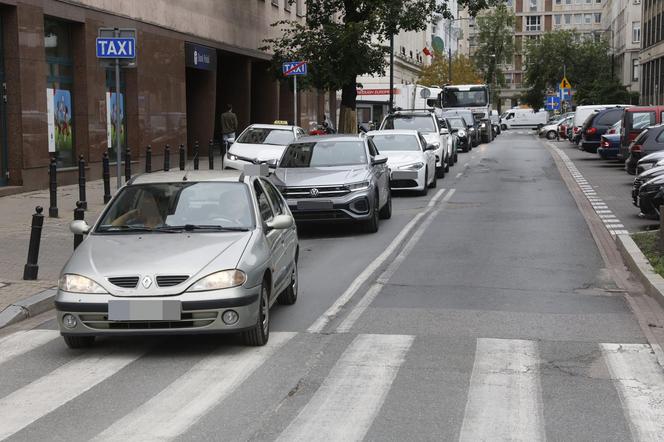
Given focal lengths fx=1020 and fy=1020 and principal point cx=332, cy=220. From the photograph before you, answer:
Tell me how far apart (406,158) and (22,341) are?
1508cm

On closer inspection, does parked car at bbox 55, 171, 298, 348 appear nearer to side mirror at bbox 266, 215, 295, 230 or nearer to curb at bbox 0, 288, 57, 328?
side mirror at bbox 266, 215, 295, 230

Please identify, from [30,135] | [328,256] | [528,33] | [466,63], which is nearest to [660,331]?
[328,256]

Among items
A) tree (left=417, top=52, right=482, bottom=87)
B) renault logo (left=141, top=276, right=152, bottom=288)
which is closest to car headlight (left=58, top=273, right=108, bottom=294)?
renault logo (left=141, top=276, right=152, bottom=288)

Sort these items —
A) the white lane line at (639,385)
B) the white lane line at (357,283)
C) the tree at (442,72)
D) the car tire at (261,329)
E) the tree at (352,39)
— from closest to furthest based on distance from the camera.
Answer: the white lane line at (639,385)
the car tire at (261,329)
the white lane line at (357,283)
the tree at (352,39)
the tree at (442,72)

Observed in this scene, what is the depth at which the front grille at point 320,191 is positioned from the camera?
52.8ft

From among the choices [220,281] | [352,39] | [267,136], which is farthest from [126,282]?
[352,39]

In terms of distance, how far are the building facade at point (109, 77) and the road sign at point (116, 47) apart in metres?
0.96

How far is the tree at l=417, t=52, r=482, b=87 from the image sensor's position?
93.6m

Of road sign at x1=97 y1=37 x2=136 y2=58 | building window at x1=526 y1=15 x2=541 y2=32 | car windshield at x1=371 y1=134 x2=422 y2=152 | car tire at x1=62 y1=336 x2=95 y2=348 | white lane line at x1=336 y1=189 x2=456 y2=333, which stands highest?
building window at x1=526 y1=15 x2=541 y2=32

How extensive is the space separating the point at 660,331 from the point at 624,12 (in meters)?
102

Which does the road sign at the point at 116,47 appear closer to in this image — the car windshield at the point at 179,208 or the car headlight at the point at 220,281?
the car windshield at the point at 179,208

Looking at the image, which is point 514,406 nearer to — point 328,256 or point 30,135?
point 328,256

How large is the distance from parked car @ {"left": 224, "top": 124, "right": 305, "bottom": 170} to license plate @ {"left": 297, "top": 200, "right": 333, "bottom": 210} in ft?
29.4

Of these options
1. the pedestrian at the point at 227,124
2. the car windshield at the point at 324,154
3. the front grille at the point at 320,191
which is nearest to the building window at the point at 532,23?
the pedestrian at the point at 227,124
